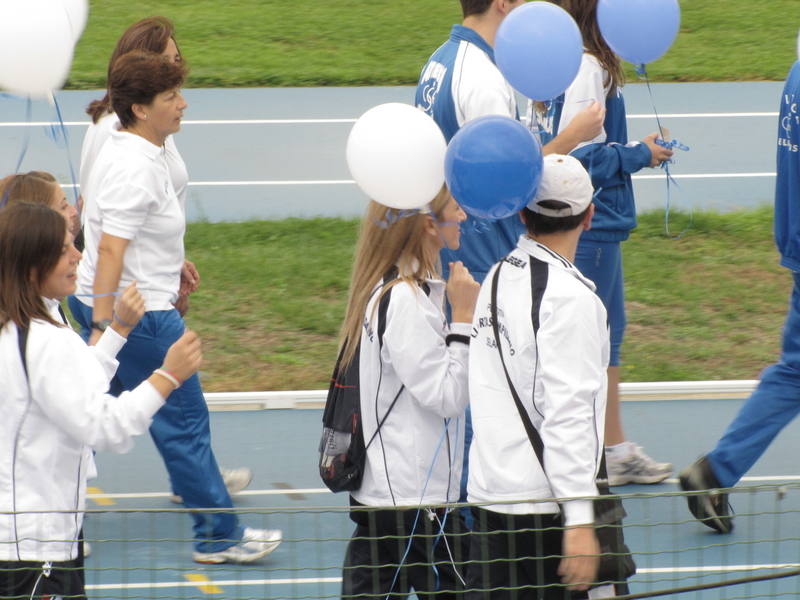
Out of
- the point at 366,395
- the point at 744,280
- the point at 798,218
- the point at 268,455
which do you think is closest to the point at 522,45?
the point at 366,395

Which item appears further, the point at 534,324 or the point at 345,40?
the point at 345,40

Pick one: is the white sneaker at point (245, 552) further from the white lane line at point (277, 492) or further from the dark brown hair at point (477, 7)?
the dark brown hair at point (477, 7)

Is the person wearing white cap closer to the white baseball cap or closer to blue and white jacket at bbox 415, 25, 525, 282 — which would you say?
the white baseball cap

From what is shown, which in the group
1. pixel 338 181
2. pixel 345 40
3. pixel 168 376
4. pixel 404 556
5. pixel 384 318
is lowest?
pixel 404 556

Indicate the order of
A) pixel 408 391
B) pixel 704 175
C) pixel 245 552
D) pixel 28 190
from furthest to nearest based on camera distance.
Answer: pixel 704 175
pixel 245 552
pixel 28 190
pixel 408 391

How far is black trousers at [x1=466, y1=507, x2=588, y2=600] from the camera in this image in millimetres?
3037

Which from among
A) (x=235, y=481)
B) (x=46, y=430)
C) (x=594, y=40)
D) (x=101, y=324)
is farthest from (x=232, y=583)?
(x=594, y=40)

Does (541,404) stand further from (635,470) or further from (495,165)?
(635,470)

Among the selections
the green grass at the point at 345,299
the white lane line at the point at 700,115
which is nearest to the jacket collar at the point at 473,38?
the green grass at the point at 345,299

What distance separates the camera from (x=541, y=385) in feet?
9.71

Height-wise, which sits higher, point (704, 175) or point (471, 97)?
point (471, 97)

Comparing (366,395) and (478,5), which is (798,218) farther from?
(366,395)

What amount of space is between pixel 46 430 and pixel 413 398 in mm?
1096

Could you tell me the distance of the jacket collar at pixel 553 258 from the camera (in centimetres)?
300
